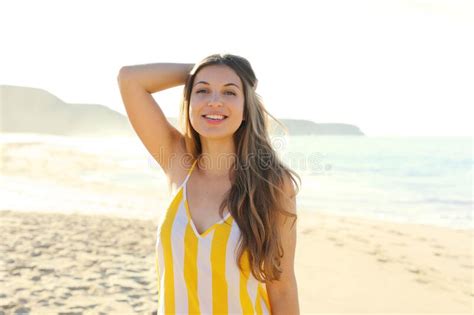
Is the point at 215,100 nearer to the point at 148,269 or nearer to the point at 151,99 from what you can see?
the point at 151,99

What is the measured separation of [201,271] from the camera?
188 cm

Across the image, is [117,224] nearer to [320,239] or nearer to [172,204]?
[320,239]

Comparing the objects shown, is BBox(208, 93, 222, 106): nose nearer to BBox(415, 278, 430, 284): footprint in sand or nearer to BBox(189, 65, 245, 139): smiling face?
BBox(189, 65, 245, 139): smiling face

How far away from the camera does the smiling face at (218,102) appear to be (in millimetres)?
2098

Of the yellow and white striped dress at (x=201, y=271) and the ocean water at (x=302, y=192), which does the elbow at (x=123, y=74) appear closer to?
the yellow and white striped dress at (x=201, y=271)

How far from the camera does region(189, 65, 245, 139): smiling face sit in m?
2.10

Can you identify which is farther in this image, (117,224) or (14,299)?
(117,224)

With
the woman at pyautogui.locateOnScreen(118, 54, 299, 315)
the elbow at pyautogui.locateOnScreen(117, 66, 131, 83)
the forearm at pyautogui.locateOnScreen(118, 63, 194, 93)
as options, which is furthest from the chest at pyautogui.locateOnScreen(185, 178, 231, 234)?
the elbow at pyautogui.locateOnScreen(117, 66, 131, 83)

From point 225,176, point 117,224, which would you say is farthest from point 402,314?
point 117,224

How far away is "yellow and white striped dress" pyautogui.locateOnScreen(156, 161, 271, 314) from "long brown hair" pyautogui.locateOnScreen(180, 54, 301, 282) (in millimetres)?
69

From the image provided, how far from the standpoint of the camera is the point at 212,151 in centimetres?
226

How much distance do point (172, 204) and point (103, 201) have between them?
9.48 meters

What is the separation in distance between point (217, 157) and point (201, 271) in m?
0.60

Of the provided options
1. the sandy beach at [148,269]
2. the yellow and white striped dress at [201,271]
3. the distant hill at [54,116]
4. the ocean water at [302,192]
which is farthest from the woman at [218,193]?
the distant hill at [54,116]
